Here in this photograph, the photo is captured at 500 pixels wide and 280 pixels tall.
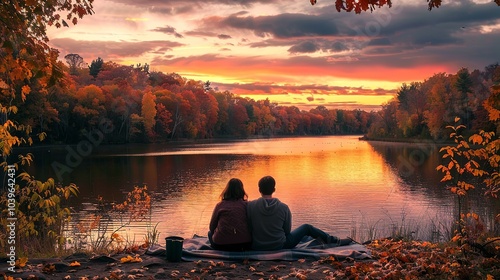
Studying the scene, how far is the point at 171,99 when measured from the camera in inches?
3568

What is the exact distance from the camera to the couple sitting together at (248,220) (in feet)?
24.2

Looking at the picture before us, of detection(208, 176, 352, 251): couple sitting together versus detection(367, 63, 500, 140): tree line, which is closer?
detection(208, 176, 352, 251): couple sitting together

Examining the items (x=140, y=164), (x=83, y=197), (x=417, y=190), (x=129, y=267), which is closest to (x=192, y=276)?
(x=129, y=267)

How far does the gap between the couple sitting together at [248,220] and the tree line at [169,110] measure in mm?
38517

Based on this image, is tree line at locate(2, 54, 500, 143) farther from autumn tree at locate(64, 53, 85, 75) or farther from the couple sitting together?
the couple sitting together

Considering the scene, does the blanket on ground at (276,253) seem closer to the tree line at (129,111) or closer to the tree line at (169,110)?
the tree line at (129,111)

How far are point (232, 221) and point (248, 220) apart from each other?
25cm

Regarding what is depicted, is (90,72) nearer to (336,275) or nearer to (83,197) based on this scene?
(83,197)

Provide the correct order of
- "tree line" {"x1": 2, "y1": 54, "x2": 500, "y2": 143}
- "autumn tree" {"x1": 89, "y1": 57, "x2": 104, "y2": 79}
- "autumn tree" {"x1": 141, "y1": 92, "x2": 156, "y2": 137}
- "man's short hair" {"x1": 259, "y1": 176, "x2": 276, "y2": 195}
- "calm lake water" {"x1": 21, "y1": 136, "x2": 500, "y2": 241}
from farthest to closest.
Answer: "autumn tree" {"x1": 89, "y1": 57, "x2": 104, "y2": 79} → "autumn tree" {"x1": 141, "y1": 92, "x2": 156, "y2": 137} → "tree line" {"x1": 2, "y1": 54, "x2": 500, "y2": 143} → "calm lake water" {"x1": 21, "y1": 136, "x2": 500, "y2": 241} → "man's short hair" {"x1": 259, "y1": 176, "x2": 276, "y2": 195}

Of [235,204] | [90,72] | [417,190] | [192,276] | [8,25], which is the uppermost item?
[90,72]

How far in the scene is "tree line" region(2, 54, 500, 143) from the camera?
6506 cm

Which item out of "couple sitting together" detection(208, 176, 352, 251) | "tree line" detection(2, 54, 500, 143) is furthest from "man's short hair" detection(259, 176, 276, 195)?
"tree line" detection(2, 54, 500, 143)

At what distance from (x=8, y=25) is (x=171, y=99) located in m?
86.8

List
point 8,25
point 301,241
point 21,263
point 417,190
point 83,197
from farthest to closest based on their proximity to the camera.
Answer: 1. point 417,190
2. point 83,197
3. point 301,241
4. point 21,263
5. point 8,25
